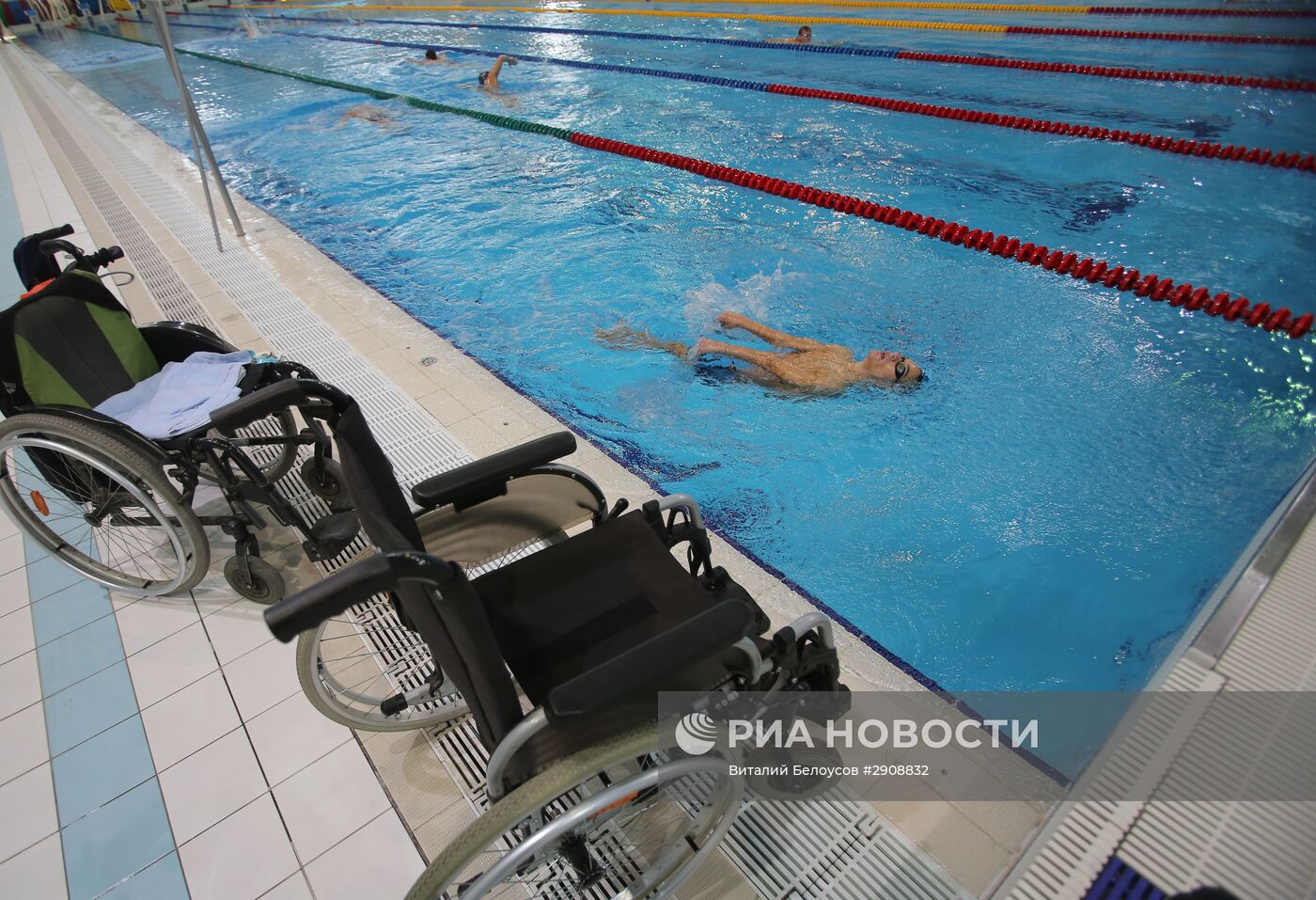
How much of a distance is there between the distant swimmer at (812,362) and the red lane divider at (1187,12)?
10275 mm

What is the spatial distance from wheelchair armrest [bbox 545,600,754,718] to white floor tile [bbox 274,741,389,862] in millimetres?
916

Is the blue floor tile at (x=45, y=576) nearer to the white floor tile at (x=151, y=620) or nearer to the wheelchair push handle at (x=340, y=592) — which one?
the white floor tile at (x=151, y=620)

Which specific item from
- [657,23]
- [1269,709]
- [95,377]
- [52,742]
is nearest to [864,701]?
[1269,709]

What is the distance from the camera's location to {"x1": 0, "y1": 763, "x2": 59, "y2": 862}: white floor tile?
1564 millimetres

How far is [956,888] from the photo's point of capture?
1379 mm

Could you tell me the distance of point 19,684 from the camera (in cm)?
191

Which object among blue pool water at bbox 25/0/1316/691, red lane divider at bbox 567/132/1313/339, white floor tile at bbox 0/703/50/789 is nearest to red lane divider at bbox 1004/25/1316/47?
blue pool water at bbox 25/0/1316/691

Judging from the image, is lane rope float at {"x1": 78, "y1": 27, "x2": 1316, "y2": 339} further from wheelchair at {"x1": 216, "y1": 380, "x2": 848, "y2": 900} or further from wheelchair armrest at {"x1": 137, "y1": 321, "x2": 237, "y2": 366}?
wheelchair armrest at {"x1": 137, "y1": 321, "x2": 237, "y2": 366}

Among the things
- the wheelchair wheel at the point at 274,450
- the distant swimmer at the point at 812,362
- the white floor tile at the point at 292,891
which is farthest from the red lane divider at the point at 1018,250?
the white floor tile at the point at 292,891

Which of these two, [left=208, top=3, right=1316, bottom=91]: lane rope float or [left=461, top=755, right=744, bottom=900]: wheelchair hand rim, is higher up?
[left=208, top=3, right=1316, bottom=91]: lane rope float

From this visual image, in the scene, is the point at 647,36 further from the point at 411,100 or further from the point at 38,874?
the point at 38,874

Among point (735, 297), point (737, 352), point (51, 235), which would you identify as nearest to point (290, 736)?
point (51, 235)

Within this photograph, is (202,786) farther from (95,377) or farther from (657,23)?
(657,23)

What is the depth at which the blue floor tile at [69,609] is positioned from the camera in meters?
2.06
